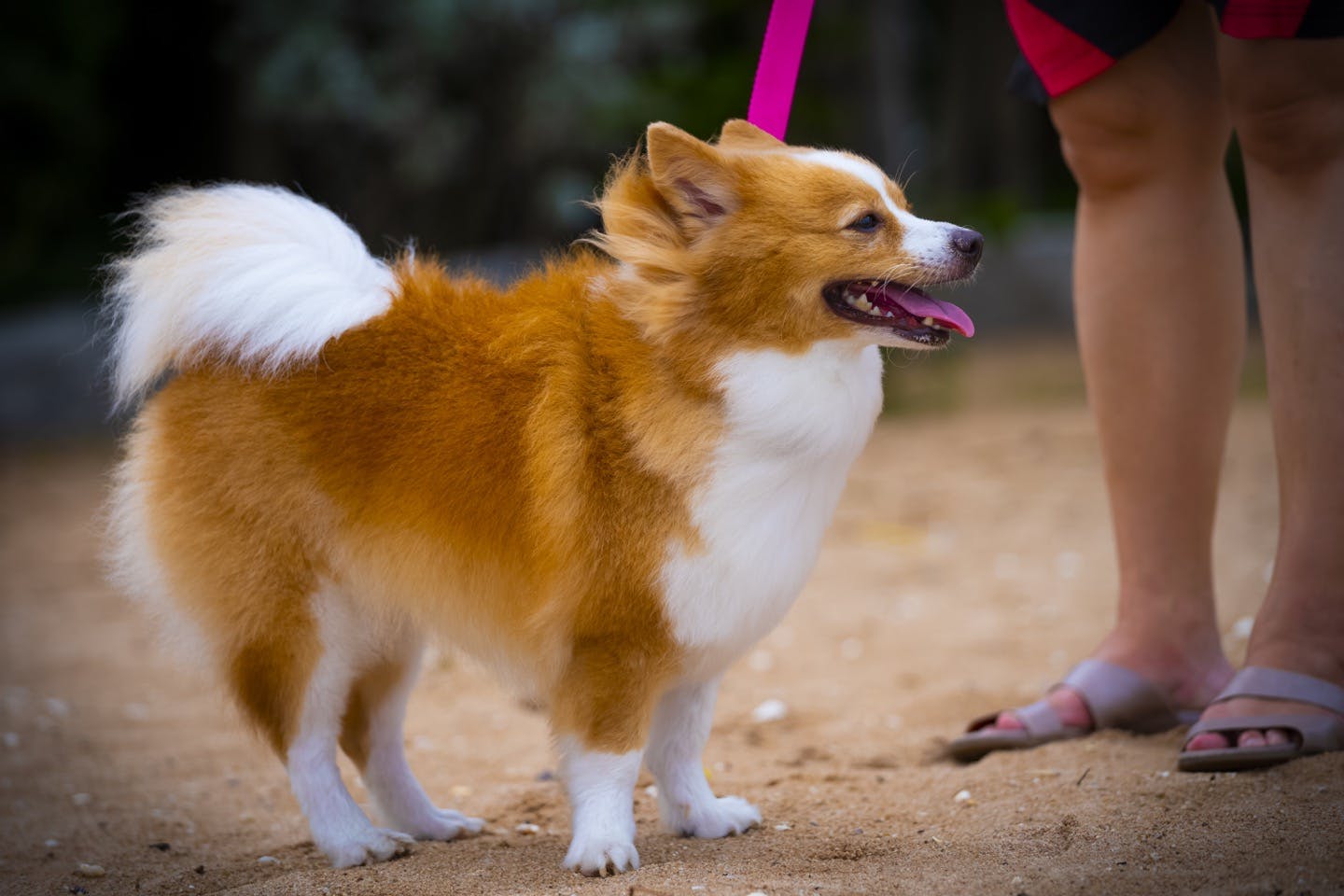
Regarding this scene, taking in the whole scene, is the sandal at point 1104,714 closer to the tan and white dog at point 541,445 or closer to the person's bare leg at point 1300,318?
the person's bare leg at point 1300,318

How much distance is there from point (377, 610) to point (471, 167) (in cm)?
799

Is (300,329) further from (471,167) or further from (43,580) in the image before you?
(471,167)

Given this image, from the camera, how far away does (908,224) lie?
2.49 m

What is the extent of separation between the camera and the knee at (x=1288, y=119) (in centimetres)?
259

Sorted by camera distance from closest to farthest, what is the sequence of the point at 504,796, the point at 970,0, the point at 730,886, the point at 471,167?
the point at 730,886 → the point at 504,796 → the point at 471,167 → the point at 970,0

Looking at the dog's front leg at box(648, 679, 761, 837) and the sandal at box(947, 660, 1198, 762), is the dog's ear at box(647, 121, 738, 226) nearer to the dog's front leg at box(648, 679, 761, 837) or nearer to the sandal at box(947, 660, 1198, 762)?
the dog's front leg at box(648, 679, 761, 837)

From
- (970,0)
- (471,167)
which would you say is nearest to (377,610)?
(471,167)

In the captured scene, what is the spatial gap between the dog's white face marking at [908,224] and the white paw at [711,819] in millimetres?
1163

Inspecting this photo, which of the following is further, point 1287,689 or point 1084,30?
point 1084,30

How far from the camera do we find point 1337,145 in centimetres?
261

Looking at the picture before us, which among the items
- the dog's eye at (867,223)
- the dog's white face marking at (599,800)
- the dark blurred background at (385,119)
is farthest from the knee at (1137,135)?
the dark blurred background at (385,119)

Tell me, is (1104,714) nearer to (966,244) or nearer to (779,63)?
(966,244)

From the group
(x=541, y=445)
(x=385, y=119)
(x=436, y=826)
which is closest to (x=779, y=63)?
(x=541, y=445)

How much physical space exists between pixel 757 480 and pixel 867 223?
0.51 m
